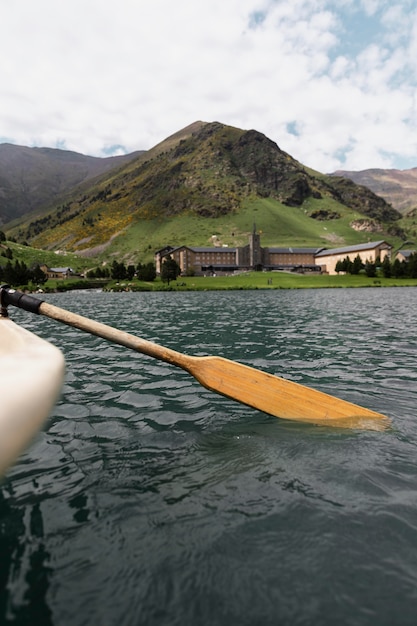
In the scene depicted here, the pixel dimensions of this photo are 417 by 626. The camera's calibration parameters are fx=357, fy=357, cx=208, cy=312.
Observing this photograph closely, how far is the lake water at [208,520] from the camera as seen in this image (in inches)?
142

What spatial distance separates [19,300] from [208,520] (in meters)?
5.62

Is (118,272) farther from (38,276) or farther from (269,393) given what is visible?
(269,393)

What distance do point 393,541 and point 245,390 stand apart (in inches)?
154

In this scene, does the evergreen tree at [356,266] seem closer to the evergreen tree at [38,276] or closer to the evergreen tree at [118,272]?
the evergreen tree at [118,272]

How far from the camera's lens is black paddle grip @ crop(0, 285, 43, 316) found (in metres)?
7.26

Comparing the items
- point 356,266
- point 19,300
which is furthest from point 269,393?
point 356,266

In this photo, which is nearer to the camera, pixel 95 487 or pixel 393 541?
pixel 393 541

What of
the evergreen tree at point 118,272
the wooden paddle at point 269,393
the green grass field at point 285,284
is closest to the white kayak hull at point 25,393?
the wooden paddle at point 269,393

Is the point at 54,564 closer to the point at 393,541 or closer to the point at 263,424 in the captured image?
A: the point at 393,541

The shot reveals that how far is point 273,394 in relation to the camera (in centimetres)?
798

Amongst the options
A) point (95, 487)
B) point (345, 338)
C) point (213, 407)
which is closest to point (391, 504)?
point (95, 487)

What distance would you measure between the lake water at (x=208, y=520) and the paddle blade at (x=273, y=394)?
413 millimetres

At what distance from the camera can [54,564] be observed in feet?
13.5

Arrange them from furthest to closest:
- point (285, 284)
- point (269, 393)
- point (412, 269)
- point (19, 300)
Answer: point (412, 269)
point (285, 284)
point (269, 393)
point (19, 300)
